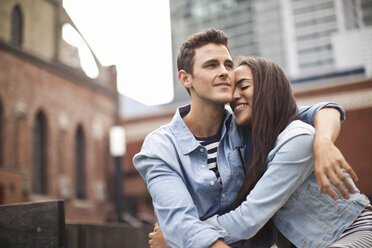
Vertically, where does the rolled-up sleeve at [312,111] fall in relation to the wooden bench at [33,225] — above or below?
above

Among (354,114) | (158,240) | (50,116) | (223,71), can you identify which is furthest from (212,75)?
(354,114)

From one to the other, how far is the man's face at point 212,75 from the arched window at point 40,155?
601 inches

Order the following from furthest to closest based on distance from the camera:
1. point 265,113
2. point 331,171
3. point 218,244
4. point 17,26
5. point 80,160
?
1. point 80,160
2. point 17,26
3. point 265,113
4. point 218,244
5. point 331,171

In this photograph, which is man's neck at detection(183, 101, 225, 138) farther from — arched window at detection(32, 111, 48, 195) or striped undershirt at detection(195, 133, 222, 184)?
arched window at detection(32, 111, 48, 195)

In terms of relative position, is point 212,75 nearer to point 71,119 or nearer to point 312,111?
point 312,111

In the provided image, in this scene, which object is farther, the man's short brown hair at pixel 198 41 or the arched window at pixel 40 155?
the arched window at pixel 40 155

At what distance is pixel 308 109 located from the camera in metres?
3.02

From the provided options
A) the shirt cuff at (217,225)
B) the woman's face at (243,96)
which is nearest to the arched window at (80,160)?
the woman's face at (243,96)

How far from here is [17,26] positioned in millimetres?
17219

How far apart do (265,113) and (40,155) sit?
1651 cm

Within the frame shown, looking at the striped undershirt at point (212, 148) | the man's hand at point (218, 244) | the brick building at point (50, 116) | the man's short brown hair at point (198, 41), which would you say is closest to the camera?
the man's hand at point (218, 244)

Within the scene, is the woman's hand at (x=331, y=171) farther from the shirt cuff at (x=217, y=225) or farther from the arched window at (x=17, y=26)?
the arched window at (x=17, y=26)

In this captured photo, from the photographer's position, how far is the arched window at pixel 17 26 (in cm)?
1698

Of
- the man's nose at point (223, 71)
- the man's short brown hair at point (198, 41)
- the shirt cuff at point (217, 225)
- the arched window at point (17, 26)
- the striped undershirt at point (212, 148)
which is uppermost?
the arched window at point (17, 26)
